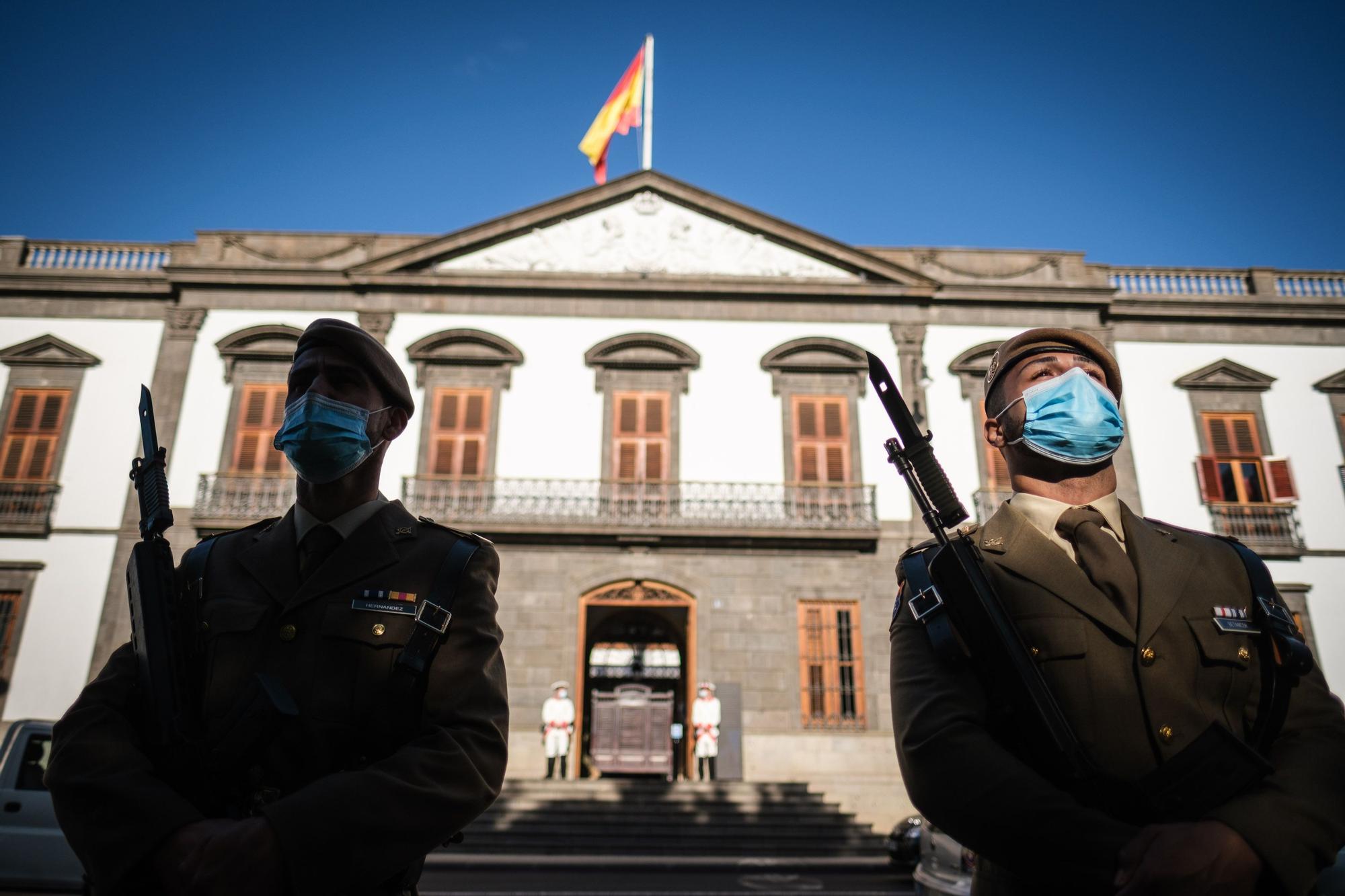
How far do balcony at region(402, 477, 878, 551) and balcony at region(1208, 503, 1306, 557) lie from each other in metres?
6.23

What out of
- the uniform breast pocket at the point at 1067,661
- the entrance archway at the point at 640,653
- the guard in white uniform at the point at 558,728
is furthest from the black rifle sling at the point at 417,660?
the entrance archway at the point at 640,653

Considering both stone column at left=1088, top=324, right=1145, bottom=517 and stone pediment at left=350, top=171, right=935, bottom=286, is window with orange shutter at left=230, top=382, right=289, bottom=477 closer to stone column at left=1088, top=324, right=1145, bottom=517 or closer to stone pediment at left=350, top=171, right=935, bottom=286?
stone pediment at left=350, top=171, right=935, bottom=286

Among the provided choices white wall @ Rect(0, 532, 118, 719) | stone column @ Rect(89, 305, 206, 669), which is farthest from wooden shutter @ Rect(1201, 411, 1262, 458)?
white wall @ Rect(0, 532, 118, 719)

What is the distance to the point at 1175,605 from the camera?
1940mm

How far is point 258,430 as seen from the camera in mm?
15555

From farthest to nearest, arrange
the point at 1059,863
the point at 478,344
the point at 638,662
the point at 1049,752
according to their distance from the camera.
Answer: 1. the point at 638,662
2. the point at 478,344
3. the point at 1049,752
4. the point at 1059,863

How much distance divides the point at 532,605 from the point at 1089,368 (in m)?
13.3

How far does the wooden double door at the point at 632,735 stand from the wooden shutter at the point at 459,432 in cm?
471

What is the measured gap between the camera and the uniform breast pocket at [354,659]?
77.4 inches

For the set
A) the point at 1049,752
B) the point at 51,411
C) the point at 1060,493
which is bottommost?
the point at 1049,752

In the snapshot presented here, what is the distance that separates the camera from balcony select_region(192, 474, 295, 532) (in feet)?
48.2

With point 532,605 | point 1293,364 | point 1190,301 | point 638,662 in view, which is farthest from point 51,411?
point 1293,364

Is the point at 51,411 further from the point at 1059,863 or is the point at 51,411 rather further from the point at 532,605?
the point at 1059,863

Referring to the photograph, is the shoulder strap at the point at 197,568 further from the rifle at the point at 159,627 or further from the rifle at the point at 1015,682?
the rifle at the point at 1015,682
